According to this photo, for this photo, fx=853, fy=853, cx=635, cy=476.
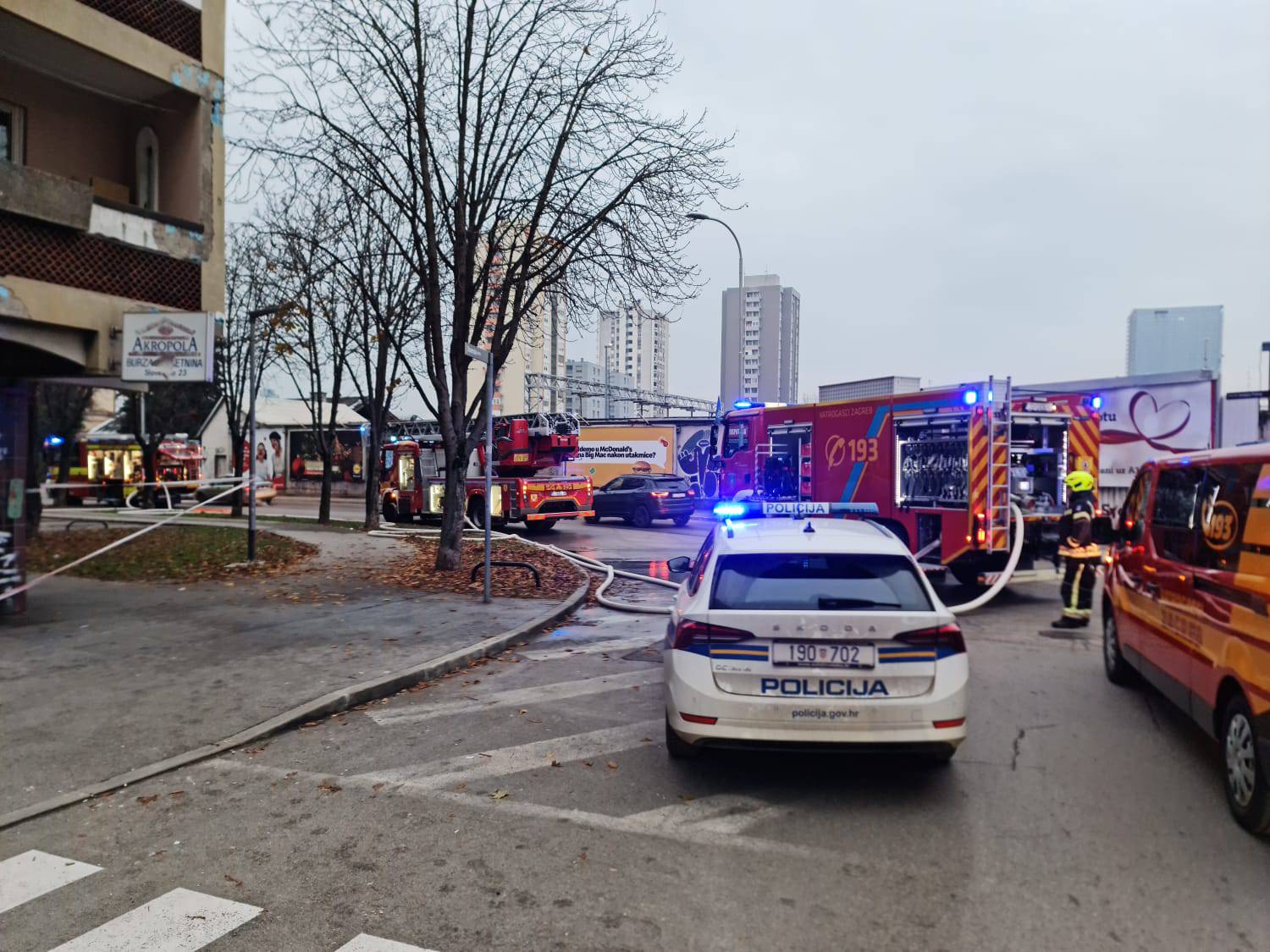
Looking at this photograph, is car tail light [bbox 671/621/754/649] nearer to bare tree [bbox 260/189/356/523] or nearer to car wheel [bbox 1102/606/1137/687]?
car wheel [bbox 1102/606/1137/687]

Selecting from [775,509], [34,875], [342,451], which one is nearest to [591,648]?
[775,509]

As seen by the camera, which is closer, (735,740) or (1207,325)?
(735,740)

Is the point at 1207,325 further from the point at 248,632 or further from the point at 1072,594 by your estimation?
the point at 248,632

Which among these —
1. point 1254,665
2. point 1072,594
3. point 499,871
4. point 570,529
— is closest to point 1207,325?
point 570,529

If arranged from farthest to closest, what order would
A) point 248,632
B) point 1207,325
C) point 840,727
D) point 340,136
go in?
1. point 1207,325
2. point 340,136
3. point 248,632
4. point 840,727

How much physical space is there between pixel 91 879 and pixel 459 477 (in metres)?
9.68

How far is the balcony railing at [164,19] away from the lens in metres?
10.4

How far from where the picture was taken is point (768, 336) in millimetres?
42812

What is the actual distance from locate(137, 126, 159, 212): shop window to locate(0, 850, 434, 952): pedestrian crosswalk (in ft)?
35.1

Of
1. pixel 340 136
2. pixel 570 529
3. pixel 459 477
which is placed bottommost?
pixel 570 529

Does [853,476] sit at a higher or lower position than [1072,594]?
higher

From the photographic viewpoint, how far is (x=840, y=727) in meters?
4.39

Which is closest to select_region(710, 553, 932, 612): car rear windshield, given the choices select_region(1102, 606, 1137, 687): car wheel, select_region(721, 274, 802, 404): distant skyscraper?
select_region(1102, 606, 1137, 687): car wheel

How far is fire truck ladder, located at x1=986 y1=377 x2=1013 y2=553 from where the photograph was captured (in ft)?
35.2
